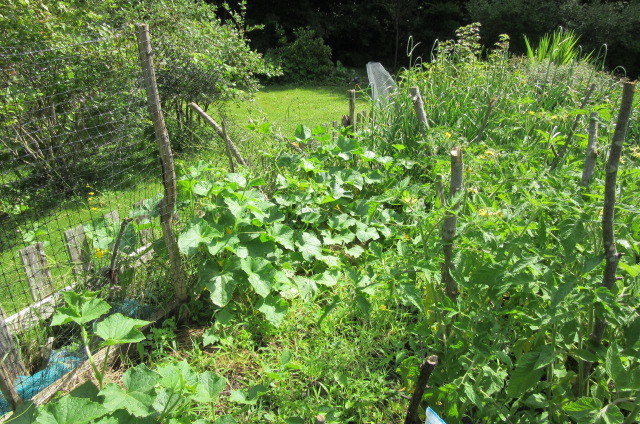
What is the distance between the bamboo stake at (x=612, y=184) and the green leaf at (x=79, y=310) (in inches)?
68.5

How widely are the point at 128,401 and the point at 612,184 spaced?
1.71 meters

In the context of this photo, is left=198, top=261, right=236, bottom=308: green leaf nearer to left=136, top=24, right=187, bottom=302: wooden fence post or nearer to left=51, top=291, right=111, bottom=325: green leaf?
left=136, top=24, right=187, bottom=302: wooden fence post

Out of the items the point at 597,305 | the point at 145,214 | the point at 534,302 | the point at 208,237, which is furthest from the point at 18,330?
Result: the point at 597,305

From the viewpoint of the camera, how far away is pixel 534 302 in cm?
181

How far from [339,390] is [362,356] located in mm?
243

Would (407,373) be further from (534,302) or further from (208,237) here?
(208,237)

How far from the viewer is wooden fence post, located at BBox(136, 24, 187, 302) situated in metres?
2.40

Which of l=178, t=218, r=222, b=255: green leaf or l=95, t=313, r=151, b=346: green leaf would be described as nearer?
l=95, t=313, r=151, b=346: green leaf

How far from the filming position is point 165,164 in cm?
257

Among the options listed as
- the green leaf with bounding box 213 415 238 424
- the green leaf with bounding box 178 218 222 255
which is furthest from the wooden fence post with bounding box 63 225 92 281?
the green leaf with bounding box 213 415 238 424

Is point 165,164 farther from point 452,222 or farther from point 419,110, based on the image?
point 452,222

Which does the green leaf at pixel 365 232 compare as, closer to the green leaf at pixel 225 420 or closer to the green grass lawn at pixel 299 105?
the green leaf at pixel 225 420

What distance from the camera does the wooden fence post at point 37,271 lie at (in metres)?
2.54

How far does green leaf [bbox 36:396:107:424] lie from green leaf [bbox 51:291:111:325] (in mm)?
317
